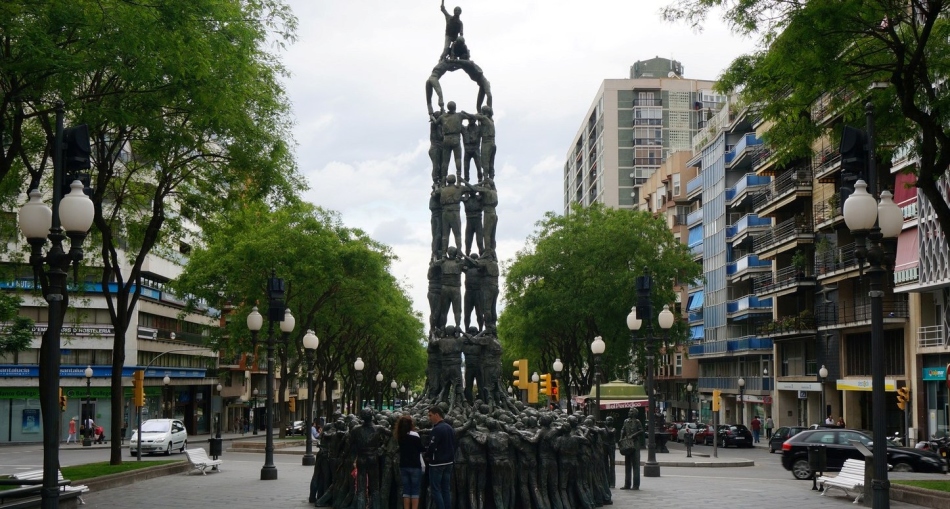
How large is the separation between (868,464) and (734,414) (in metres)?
59.4

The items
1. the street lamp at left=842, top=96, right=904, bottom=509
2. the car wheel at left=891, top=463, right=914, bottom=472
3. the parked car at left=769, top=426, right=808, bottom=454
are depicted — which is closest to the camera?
the street lamp at left=842, top=96, right=904, bottom=509

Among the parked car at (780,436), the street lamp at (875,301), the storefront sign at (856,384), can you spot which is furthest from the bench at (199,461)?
the storefront sign at (856,384)

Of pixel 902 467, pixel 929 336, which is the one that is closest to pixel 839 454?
pixel 902 467

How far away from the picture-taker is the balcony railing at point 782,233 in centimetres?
5797

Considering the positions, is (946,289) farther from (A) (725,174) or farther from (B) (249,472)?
(A) (725,174)

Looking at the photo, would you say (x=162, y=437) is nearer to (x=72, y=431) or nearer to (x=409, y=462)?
(x=72, y=431)

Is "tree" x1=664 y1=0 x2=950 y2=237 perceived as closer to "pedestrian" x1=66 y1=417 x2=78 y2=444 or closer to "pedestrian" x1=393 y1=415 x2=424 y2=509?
"pedestrian" x1=393 y1=415 x2=424 y2=509

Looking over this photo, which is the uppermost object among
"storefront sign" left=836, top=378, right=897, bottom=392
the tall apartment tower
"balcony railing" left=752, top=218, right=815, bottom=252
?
the tall apartment tower

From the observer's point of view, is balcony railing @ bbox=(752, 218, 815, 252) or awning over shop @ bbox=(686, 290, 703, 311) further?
awning over shop @ bbox=(686, 290, 703, 311)

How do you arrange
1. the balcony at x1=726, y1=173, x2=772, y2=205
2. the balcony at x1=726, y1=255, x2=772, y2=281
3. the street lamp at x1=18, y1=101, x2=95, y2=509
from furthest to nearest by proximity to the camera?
1. the balcony at x1=726, y1=255, x2=772, y2=281
2. the balcony at x1=726, y1=173, x2=772, y2=205
3. the street lamp at x1=18, y1=101, x2=95, y2=509

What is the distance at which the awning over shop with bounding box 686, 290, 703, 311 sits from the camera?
85.2 metres

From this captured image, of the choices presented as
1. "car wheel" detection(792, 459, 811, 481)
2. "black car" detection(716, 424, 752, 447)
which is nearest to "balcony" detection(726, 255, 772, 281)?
"black car" detection(716, 424, 752, 447)

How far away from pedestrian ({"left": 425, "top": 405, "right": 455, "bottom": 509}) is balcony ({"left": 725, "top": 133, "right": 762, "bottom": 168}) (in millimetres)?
55158

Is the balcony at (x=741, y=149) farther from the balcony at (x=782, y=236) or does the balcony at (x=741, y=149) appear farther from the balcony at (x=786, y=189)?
the balcony at (x=782, y=236)
